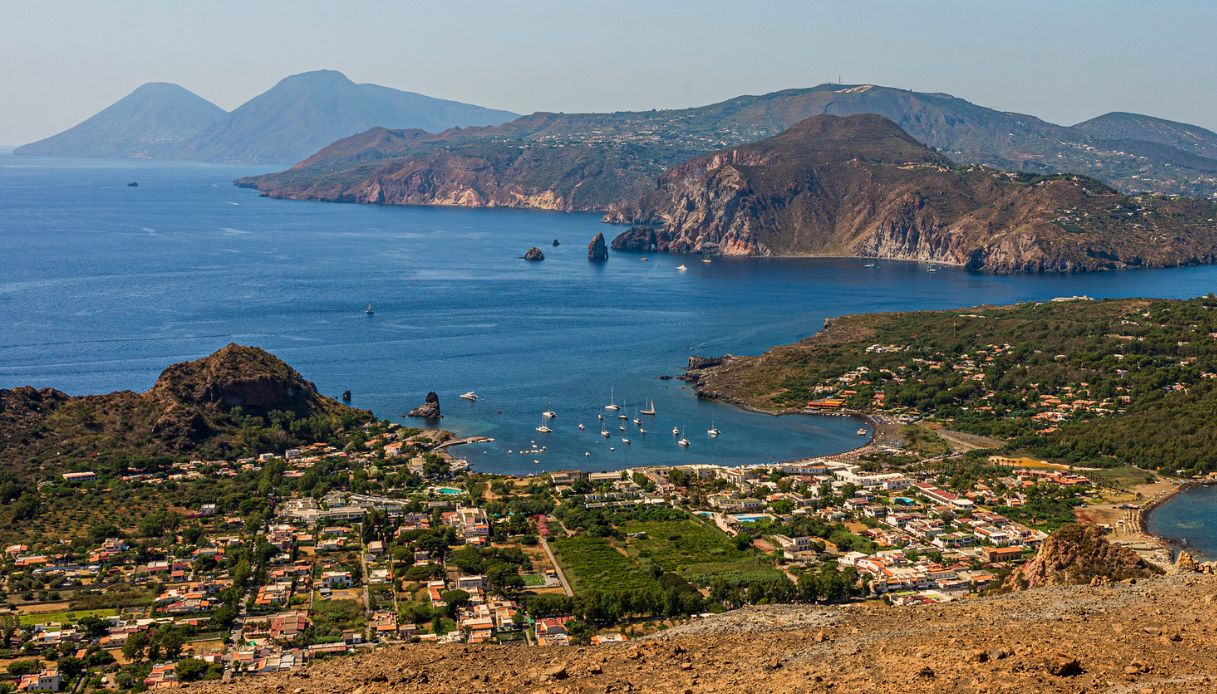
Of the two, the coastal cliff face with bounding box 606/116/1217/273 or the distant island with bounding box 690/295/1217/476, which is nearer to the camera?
the distant island with bounding box 690/295/1217/476

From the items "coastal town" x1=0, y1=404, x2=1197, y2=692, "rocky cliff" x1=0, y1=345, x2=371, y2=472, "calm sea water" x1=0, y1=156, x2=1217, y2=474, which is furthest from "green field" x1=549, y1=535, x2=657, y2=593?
"rocky cliff" x1=0, y1=345, x2=371, y2=472

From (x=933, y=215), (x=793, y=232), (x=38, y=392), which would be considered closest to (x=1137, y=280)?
(x=933, y=215)

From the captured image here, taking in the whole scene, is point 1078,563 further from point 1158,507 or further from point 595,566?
point 1158,507

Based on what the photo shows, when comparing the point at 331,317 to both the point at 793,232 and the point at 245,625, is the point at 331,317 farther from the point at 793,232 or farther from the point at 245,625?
the point at 793,232

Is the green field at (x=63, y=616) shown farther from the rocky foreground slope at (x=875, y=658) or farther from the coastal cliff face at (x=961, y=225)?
the coastal cliff face at (x=961, y=225)

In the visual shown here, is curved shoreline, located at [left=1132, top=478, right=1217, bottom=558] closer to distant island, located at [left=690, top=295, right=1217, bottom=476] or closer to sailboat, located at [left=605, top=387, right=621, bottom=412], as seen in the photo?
distant island, located at [left=690, top=295, right=1217, bottom=476]

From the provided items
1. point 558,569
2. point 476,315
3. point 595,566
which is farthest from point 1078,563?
point 476,315
